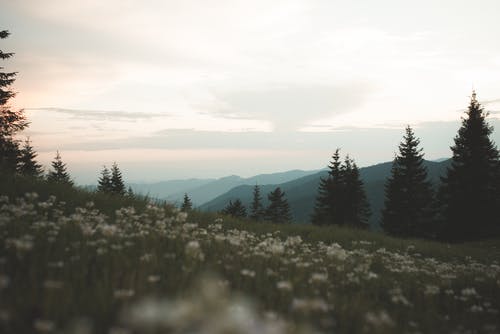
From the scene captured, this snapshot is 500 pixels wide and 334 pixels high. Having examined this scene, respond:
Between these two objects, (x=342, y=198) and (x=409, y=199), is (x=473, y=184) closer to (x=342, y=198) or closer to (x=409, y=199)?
(x=409, y=199)

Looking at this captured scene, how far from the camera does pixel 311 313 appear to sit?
13.0 ft

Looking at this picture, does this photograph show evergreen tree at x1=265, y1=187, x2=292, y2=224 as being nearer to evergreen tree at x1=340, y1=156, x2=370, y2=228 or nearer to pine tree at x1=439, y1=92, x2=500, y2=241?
evergreen tree at x1=340, y1=156, x2=370, y2=228

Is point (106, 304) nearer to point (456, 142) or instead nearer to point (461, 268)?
point (461, 268)

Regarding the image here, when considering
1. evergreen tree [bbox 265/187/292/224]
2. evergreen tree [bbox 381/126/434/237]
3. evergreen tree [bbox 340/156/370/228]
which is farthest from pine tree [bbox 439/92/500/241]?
evergreen tree [bbox 265/187/292/224]

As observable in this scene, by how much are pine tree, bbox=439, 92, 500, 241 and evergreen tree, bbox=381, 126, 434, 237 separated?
496 cm

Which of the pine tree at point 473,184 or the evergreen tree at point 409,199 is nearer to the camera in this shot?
the pine tree at point 473,184

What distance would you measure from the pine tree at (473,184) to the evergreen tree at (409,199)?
4958 mm

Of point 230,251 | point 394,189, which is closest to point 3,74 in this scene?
point 230,251

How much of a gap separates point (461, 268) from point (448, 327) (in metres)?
5.73

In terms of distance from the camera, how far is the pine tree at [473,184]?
37750 millimetres

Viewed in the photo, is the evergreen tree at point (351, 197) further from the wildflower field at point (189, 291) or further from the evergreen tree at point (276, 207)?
the wildflower field at point (189, 291)

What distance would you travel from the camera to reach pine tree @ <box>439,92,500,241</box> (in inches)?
1486

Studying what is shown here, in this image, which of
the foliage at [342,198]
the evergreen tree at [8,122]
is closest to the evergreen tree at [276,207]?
the foliage at [342,198]

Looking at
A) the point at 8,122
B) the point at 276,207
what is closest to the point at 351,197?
the point at 276,207
